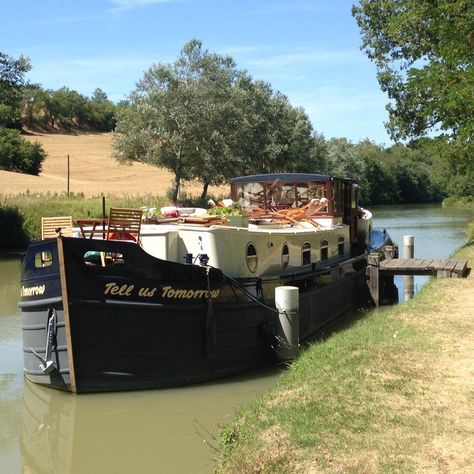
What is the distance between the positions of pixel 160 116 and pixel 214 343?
95.2ft

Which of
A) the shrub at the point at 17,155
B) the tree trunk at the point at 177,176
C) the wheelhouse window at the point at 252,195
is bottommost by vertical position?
the wheelhouse window at the point at 252,195

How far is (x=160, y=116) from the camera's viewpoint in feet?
124

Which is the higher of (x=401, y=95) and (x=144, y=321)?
(x=401, y=95)

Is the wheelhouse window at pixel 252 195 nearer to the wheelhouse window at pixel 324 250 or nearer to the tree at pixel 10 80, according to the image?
the wheelhouse window at pixel 324 250

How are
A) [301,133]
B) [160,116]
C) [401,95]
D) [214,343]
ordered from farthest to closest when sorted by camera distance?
[301,133]
[160,116]
[401,95]
[214,343]

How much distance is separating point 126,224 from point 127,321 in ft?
4.91

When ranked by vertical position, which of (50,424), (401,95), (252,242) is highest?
(401,95)

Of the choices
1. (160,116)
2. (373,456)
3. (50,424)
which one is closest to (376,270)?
(50,424)

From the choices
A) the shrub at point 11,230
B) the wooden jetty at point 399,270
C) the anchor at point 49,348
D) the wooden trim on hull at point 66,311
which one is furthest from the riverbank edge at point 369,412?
the shrub at point 11,230

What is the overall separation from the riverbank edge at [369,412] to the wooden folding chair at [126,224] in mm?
3098

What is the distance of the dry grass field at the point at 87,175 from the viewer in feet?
179

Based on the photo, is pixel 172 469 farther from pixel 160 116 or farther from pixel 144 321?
pixel 160 116

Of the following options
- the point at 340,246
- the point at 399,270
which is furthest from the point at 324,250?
the point at 399,270

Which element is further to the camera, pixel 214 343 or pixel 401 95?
pixel 401 95
